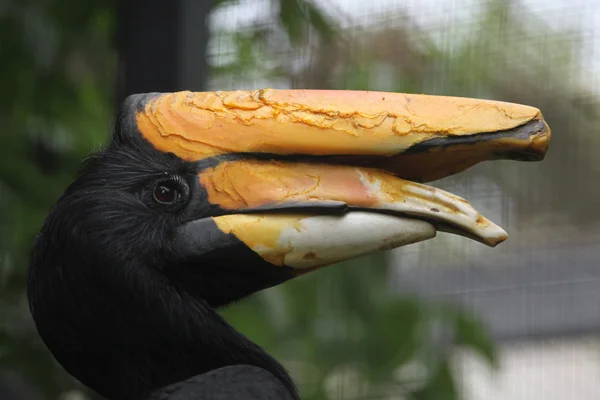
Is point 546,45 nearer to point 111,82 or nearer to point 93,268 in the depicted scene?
point 111,82

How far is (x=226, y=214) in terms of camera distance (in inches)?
61.7

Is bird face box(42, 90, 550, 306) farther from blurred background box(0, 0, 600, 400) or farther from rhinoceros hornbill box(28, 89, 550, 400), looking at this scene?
blurred background box(0, 0, 600, 400)

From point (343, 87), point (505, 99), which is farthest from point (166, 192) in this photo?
point (505, 99)

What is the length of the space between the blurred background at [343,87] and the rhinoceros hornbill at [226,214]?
603 millimetres

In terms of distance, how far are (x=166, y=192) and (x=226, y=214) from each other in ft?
0.32

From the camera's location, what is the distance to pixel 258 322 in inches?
99.2

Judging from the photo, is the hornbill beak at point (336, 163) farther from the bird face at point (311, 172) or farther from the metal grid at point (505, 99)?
the metal grid at point (505, 99)

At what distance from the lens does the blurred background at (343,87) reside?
8.39 feet

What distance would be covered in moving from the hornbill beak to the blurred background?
0.63m

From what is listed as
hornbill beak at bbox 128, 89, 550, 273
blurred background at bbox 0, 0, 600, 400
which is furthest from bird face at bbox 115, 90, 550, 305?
blurred background at bbox 0, 0, 600, 400

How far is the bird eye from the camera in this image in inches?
63.0

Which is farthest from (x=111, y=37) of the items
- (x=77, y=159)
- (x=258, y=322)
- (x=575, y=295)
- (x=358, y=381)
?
(x=575, y=295)

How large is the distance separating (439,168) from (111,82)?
1.55 m

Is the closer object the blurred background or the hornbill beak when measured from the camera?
the hornbill beak
